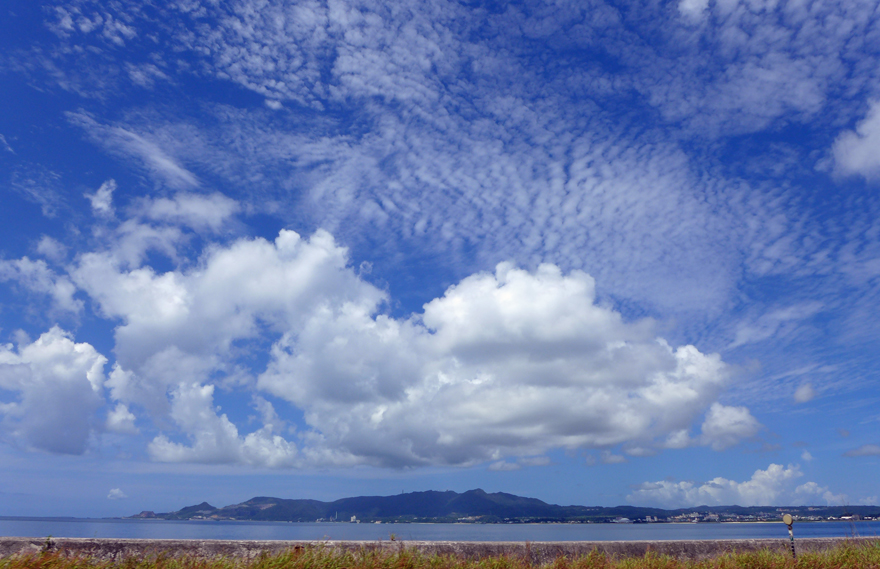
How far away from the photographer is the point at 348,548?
9.54 meters

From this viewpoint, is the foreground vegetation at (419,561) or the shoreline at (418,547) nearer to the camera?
the foreground vegetation at (419,561)

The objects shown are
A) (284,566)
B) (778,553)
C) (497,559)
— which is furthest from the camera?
(778,553)

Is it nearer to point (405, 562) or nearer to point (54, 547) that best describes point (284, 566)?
point (405, 562)

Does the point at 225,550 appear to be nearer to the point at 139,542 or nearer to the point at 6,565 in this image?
the point at 139,542

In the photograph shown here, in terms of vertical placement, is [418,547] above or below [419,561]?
above

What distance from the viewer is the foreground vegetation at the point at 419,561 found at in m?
8.36

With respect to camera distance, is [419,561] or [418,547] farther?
[418,547]

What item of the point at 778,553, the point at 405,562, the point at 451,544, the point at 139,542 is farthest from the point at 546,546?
the point at 139,542

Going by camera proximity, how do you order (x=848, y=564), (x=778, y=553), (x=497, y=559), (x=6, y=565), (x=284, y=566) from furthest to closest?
1. (x=778, y=553)
2. (x=848, y=564)
3. (x=497, y=559)
4. (x=284, y=566)
5. (x=6, y=565)

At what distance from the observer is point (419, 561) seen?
369 inches

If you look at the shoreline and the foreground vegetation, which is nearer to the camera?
the foreground vegetation

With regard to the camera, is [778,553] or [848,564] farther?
[778,553]

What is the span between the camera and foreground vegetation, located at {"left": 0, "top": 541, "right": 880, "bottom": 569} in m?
8.36

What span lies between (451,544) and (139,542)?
563 centimetres
